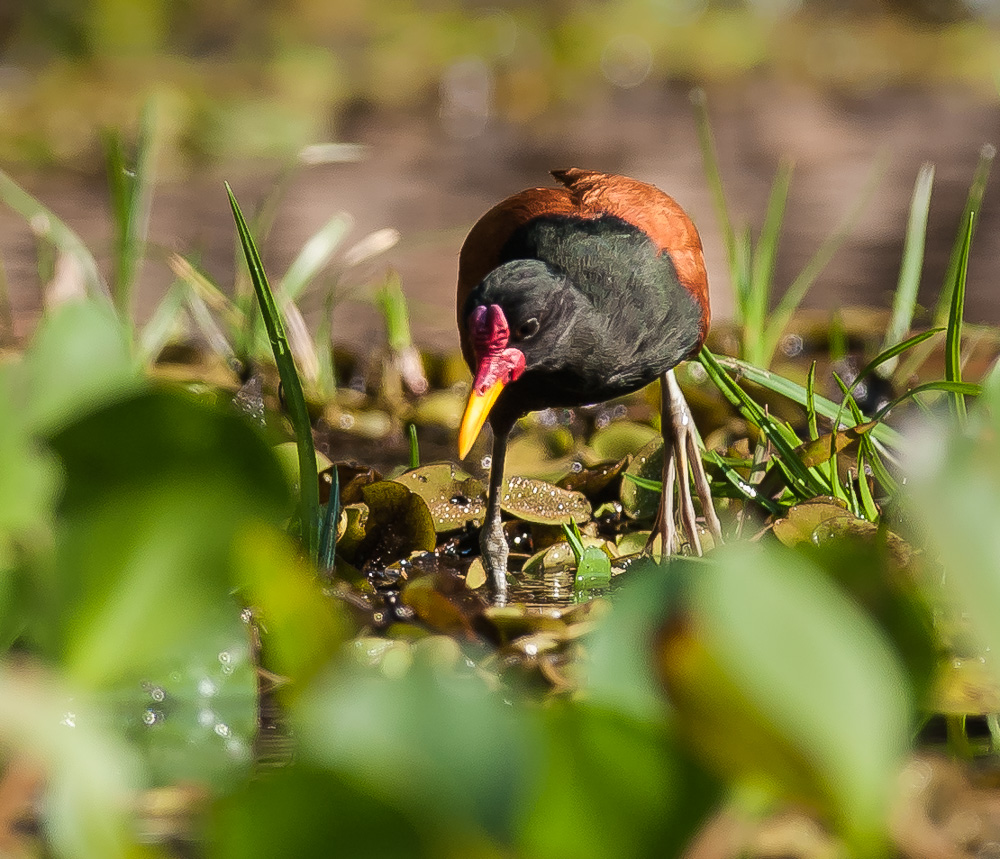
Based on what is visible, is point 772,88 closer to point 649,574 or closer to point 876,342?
point 876,342

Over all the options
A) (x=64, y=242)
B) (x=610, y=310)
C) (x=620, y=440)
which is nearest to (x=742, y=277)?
(x=620, y=440)

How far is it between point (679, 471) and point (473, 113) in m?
9.84

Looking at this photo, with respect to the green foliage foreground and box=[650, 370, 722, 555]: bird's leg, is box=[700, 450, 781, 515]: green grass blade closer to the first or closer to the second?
box=[650, 370, 722, 555]: bird's leg

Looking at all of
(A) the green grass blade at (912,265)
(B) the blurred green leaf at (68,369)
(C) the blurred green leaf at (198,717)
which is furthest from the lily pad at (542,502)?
(B) the blurred green leaf at (68,369)

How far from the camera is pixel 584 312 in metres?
2.18

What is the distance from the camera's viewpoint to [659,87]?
492 inches


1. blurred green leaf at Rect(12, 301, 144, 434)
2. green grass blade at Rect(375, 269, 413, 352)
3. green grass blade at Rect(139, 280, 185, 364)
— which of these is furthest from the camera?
green grass blade at Rect(375, 269, 413, 352)

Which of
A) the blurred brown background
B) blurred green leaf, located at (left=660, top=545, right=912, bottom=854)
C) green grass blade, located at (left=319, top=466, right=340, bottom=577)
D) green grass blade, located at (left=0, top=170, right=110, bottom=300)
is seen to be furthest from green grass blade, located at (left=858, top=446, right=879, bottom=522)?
green grass blade, located at (left=0, top=170, right=110, bottom=300)

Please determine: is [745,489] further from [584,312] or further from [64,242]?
[64,242]

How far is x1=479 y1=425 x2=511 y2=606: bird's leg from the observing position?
1.86 metres

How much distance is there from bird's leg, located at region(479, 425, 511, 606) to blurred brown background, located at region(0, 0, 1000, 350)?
3.46 ft

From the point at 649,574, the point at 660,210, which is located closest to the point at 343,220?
the point at 660,210

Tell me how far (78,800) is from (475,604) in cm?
105

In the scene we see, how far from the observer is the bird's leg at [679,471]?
2014mm
